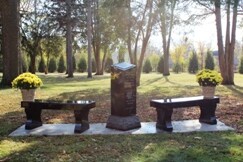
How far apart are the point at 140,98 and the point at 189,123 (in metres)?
4.82

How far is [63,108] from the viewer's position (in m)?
7.18

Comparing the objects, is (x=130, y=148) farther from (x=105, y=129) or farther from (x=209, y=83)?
(x=209, y=83)

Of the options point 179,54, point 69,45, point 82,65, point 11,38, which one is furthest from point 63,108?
point 179,54

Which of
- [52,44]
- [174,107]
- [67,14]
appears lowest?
[174,107]

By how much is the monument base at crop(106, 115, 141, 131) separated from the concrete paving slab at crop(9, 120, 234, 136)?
10 centimetres

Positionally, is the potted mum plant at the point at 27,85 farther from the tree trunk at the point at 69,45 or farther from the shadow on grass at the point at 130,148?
the tree trunk at the point at 69,45

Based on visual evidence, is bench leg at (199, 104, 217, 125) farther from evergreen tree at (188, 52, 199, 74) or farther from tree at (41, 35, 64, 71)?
evergreen tree at (188, 52, 199, 74)

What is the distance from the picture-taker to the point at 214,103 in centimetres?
778

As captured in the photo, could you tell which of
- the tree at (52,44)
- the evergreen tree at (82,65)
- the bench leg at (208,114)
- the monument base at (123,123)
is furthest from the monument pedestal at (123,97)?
the evergreen tree at (82,65)

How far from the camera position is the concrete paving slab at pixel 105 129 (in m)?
6.92

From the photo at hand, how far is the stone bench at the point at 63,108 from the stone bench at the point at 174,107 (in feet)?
4.42

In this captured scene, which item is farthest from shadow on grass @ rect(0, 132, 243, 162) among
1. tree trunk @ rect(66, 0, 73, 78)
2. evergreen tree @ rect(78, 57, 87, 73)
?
evergreen tree @ rect(78, 57, 87, 73)

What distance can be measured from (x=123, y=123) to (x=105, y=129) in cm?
39

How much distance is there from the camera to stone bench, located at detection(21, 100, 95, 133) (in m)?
7.04
